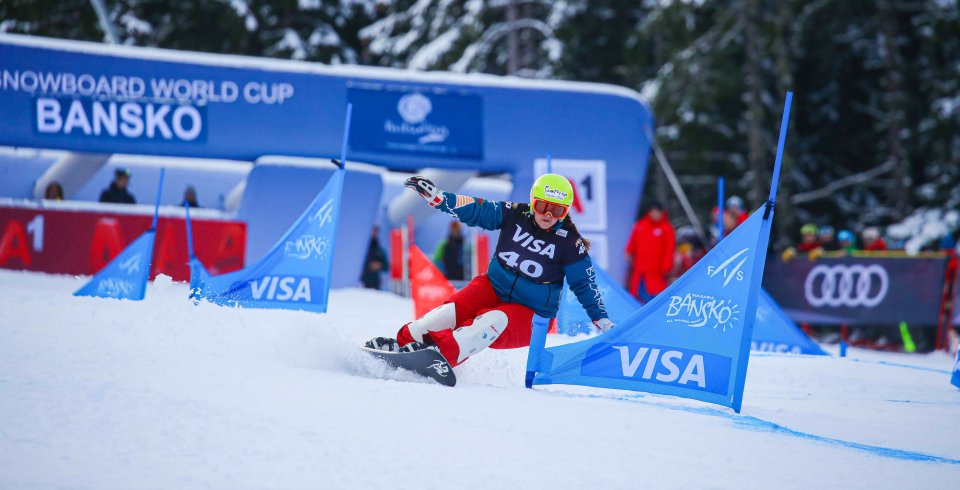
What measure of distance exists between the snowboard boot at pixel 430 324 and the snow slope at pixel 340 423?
1.06ft

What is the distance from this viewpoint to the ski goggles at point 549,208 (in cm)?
610

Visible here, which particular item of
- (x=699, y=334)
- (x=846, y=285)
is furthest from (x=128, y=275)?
(x=846, y=285)

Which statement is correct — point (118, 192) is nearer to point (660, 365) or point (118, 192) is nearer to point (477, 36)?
point (660, 365)

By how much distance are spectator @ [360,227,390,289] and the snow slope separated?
849 centimetres

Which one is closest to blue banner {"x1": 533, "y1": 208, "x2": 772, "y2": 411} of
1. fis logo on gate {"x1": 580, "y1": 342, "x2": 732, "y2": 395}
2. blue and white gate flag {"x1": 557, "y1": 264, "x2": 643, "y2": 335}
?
fis logo on gate {"x1": 580, "y1": 342, "x2": 732, "y2": 395}

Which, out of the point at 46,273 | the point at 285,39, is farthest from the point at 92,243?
the point at 285,39

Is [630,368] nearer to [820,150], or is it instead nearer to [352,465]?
[352,465]

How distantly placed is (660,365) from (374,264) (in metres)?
10.0

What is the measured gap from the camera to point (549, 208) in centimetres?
611

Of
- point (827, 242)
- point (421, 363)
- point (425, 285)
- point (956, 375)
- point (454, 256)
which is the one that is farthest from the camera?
point (454, 256)

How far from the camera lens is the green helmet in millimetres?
6070

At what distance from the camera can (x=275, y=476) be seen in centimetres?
362

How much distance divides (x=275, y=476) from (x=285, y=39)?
25838mm

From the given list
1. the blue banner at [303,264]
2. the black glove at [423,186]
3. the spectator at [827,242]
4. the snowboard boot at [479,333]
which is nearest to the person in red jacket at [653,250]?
the spectator at [827,242]
